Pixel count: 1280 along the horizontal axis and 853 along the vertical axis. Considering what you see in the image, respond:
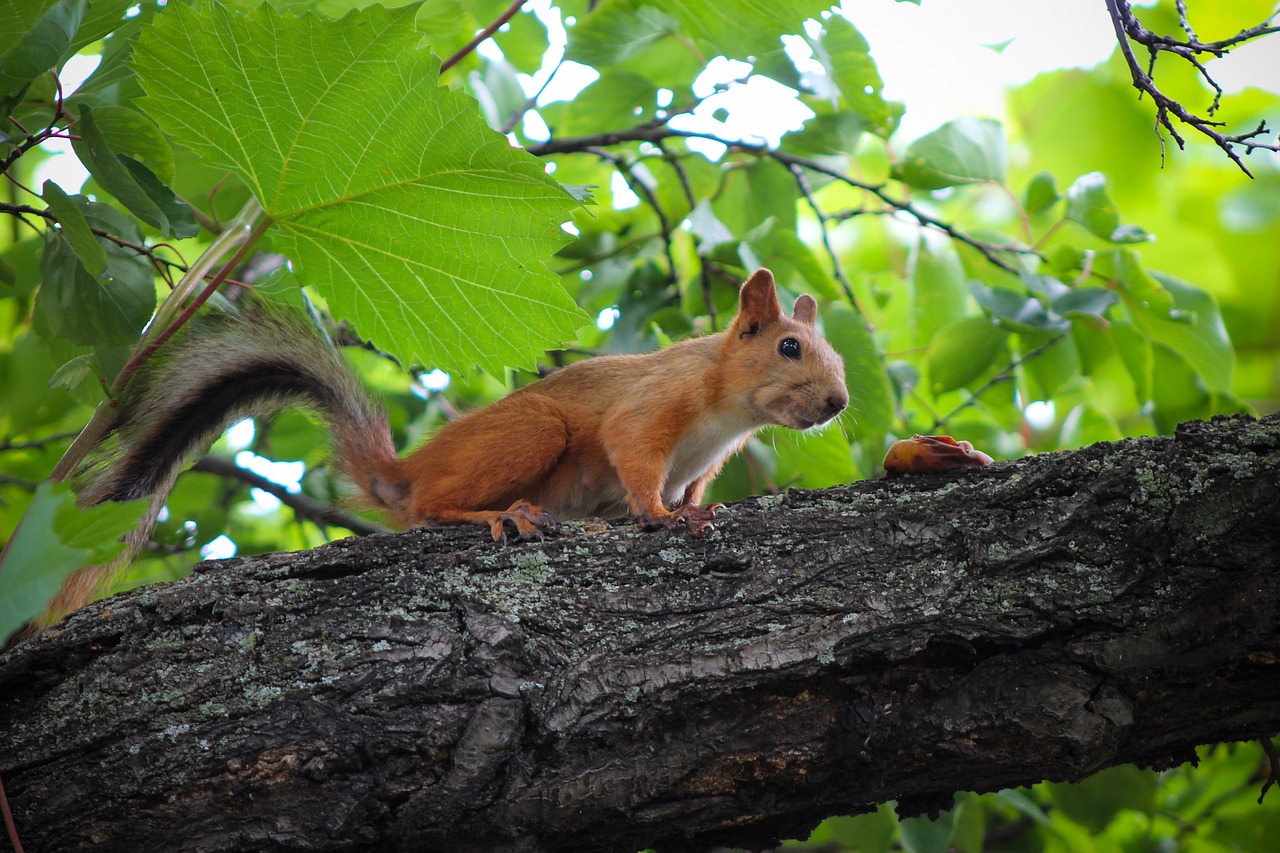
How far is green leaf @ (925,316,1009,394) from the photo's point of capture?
Result: 2688mm

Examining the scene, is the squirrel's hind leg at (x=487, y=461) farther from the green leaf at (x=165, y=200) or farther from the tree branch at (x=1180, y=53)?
the tree branch at (x=1180, y=53)

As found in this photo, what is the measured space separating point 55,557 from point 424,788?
2.00 ft

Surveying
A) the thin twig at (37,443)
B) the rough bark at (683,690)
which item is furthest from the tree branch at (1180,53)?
the thin twig at (37,443)

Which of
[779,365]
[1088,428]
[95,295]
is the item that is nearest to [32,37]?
[95,295]

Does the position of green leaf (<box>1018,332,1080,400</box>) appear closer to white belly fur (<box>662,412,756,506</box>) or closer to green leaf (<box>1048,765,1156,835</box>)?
white belly fur (<box>662,412,756,506</box>)

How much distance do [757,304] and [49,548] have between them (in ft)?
6.70

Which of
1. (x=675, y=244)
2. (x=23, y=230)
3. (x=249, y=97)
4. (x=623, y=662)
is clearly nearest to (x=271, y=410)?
(x=249, y=97)

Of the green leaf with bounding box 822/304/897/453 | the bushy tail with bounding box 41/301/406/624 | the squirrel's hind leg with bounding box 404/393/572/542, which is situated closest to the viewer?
the bushy tail with bounding box 41/301/406/624

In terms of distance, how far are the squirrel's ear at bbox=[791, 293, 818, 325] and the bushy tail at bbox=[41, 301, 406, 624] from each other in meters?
1.34

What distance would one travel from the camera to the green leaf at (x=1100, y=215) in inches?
99.7

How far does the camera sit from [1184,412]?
255 cm

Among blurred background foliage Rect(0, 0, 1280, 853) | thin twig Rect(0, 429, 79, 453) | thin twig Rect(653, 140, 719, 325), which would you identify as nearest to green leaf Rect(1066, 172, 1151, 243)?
blurred background foliage Rect(0, 0, 1280, 853)

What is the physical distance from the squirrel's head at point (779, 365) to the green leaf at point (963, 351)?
25cm

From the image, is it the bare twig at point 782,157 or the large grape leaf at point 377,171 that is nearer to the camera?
the large grape leaf at point 377,171
